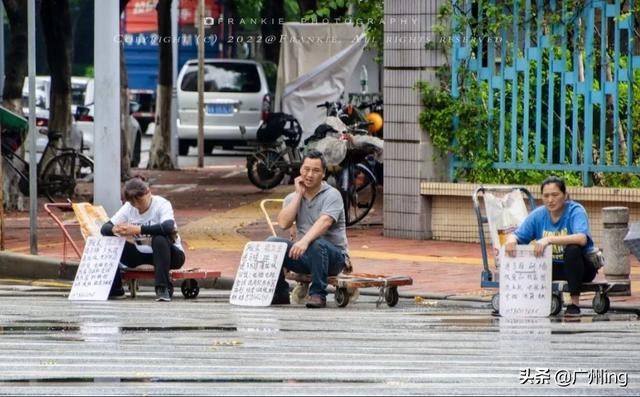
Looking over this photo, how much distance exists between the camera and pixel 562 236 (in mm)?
13258

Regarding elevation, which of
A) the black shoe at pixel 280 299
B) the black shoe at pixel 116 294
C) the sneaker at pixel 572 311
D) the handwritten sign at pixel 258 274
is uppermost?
A: the handwritten sign at pixel 258 274

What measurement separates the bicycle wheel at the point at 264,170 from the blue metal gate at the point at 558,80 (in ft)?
24.6

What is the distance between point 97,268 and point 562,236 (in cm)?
396

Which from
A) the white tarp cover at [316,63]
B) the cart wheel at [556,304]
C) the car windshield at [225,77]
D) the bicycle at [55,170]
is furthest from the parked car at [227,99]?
the cart wheel at [556,304]

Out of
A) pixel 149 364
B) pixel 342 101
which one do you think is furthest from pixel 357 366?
pixel 342 101

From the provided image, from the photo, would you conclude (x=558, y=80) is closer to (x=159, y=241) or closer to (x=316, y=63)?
(x=159, y=241)

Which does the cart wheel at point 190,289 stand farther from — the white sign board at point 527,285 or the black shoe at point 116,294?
the white sign board at point 527,285

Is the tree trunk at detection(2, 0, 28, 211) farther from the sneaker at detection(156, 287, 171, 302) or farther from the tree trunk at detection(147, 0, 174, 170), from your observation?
the sneaker at detection(156, 287, 171, 302)

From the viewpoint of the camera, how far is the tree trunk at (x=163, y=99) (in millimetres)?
32562

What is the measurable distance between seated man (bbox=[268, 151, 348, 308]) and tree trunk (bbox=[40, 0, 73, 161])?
12.2 m

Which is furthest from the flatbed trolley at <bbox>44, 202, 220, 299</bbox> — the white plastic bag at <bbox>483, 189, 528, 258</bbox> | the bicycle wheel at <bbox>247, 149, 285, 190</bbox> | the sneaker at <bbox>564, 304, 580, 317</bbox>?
the bicycle wheel at <bbox>247, 149, 285, 190</bbox>

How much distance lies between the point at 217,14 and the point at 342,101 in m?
34.3

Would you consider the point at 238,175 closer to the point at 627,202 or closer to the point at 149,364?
the point at 627,202

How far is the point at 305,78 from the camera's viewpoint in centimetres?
2919
